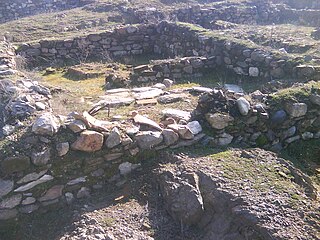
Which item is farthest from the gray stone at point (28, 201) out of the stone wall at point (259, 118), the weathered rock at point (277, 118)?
the weathered rock at point (277, 118)

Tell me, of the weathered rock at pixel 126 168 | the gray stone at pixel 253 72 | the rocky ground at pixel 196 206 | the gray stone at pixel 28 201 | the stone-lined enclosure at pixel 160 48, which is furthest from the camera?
the stone-lined enclosure at pixel 160 48

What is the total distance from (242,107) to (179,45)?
5.40m

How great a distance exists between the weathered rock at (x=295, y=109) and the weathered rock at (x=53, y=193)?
2.75m

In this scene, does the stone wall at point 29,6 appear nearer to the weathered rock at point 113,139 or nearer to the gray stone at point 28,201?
the weathered rock at point 113,139

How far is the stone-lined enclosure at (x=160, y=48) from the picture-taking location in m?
7.11

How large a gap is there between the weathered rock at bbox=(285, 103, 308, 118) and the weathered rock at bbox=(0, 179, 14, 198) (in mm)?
3165

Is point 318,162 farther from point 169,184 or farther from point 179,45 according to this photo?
point 179,45

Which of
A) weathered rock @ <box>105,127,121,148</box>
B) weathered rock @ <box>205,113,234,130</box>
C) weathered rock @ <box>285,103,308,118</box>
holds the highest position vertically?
weathered rock @ <box>105,127,121,148</box>

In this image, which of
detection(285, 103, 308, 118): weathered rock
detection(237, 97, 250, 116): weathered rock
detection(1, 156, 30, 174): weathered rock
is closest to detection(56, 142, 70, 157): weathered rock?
detection(1, 156, 30, 174): weathered rock

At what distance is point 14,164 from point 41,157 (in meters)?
0.24

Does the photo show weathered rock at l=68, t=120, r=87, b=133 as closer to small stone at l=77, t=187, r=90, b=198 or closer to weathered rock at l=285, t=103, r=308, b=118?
small stone at l=77, t=187, r=90, b=198

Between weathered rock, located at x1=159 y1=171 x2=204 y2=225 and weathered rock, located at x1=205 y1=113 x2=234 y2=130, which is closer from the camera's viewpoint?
weathered rock, located at x1=159 y1=171 x2=204 y2=225

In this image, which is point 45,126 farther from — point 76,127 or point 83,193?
point 83,193

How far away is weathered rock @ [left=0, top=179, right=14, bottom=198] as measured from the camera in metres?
3.48
